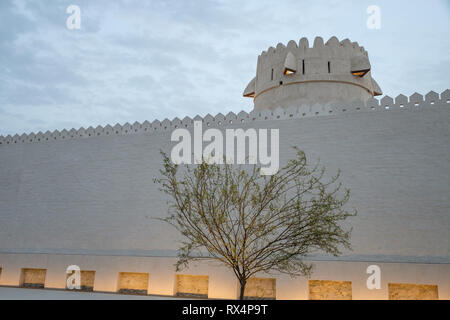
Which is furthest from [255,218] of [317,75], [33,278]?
[33,278]

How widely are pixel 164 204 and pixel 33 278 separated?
4628 mm

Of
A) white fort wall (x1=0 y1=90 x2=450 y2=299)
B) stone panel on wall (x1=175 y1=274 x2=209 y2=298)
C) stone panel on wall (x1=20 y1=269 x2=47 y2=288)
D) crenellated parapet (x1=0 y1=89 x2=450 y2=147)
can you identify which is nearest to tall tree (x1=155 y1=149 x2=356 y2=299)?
white fort wall (x1=0 y1=90 x2=450 y2=299)

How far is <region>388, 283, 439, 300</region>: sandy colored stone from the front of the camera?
7894 mm

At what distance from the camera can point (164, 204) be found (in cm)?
1013

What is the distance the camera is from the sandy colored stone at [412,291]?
25.9ft

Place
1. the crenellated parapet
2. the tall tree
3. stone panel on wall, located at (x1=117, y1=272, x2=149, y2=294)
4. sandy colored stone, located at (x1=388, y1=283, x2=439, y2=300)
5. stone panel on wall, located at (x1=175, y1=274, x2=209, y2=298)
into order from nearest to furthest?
the tall tree → sandy colored stone, located at (x1=388, y1=283, x2=439, y2=300) → the crenellated parapet → stone panel on wall, located at (x1=175, y1=274, x2=209, y2=298) → stone panel on wall, located at (x1=117, y1=272, x2=149, y2=294)

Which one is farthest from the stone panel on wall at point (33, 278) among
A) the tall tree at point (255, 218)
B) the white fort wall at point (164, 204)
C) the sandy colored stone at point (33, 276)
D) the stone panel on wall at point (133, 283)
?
the tall tree at point (255, 218)

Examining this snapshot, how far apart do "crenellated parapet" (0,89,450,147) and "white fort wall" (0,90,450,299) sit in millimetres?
29

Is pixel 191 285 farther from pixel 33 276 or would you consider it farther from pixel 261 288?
pixel 33 276

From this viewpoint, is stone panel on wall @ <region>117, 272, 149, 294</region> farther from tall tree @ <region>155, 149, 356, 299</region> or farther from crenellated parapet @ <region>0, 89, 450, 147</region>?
crenellated parapet @ <region>0, 89, 450, 147</region>
